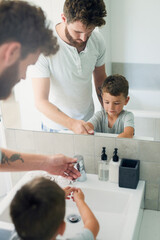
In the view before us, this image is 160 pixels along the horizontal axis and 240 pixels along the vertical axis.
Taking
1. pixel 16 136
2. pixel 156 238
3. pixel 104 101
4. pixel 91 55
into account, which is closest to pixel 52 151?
pixel 16 136

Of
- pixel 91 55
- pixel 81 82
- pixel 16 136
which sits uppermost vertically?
pixel 91 55

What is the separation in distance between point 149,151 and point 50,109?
55 cm

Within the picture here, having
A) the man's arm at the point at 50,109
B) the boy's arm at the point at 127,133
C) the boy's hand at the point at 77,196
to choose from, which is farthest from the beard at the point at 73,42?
the boy's hand at the point at 77,196

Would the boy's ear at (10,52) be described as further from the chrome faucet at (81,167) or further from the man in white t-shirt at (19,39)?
the chrome faucet at (81,167)

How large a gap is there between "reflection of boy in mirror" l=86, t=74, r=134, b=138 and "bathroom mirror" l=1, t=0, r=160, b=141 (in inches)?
1.2

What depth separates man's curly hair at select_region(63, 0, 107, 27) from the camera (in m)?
1.30

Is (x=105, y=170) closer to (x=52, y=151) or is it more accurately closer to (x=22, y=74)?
(x=52, y=151)

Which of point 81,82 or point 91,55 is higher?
point 91,55

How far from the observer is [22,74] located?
1.20m

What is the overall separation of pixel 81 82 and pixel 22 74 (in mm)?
370

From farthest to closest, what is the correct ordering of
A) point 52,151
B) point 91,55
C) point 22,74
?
1. point 52,151
2. point 91,55
3. point 22,74

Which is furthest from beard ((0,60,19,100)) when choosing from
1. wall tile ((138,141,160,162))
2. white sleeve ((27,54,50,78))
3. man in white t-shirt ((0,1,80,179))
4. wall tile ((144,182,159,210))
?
wall tile ((144,182,159,210))

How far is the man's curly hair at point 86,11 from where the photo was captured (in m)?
1.30

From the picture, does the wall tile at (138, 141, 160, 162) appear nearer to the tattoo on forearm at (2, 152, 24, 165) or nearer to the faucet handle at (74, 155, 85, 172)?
the faucet handle at (74, 155, 85, 172)
